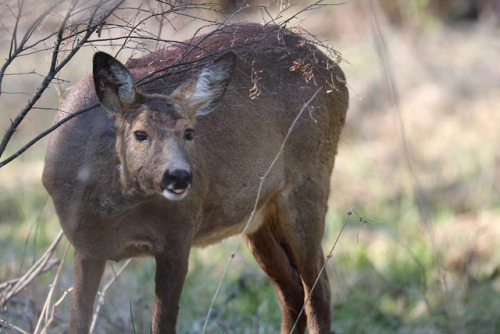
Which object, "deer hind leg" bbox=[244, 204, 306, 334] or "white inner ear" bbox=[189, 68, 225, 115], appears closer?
"white inner ear" bbox=[189, 68, 225, 115]

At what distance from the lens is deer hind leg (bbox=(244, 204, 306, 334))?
221 inches

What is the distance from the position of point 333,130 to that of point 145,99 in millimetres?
1875

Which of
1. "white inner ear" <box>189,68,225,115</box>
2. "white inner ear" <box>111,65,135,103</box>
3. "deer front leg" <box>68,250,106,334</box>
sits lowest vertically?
"deer front leg" <box>68,250,106,334</box>

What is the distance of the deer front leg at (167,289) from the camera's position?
14.7ft

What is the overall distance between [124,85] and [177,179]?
1.92 ft

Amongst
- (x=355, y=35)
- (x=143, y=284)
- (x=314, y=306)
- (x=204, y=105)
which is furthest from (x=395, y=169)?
(x=204, y=105)

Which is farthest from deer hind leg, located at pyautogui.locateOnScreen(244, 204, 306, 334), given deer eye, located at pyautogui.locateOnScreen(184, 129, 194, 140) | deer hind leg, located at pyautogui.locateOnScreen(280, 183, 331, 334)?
deer eye, located at pyautogui.locateOnScreen(184, 129, 194, 140)

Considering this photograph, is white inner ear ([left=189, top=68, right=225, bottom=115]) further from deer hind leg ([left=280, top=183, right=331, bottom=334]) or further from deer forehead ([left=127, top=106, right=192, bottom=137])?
deer hind leg ([left=280, top=183, right=331, bottom=334])

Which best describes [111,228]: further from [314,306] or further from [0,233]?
[0,233]

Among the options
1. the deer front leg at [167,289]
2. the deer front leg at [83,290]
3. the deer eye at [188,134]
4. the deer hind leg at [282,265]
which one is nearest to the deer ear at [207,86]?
the deer eye at [188,134]

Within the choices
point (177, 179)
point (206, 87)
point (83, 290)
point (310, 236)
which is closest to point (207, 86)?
point (206, 87)

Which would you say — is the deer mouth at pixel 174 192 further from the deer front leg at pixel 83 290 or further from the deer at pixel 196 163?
the deer front leg at pixel 83 290

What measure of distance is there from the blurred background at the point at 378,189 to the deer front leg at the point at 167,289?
163 mm

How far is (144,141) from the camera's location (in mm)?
3949
